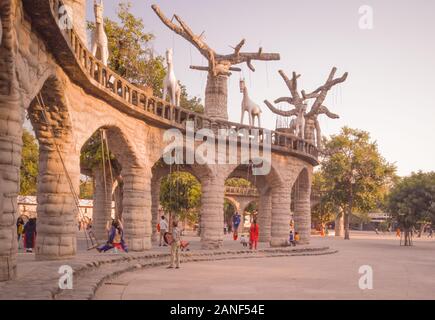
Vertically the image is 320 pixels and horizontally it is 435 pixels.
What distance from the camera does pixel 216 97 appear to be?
24.4 metres

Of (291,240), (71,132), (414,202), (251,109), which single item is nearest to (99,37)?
(71,132)

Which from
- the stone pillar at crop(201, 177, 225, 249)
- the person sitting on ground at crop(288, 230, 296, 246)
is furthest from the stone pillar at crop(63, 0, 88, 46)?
the person sitting on ground at crop(288, 230, 296, 246)

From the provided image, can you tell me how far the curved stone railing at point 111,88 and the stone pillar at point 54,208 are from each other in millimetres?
2122

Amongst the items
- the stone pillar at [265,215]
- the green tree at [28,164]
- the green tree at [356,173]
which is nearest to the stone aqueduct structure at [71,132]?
the stone pillar at [265,215]

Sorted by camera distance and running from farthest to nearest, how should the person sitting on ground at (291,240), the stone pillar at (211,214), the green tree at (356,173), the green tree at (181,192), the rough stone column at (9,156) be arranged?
1. the green tree at (356,173)
2. the green tree at (181,192)
3. the person sitting on ground at (291,240)
4. the stone pillar at (211,214)
5. the rough stone column at (9,156)

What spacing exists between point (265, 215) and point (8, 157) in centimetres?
2268

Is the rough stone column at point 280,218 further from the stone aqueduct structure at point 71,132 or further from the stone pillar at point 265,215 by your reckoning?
the stone pillar at point 265,215

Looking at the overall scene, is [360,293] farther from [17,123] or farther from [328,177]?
[328,177]

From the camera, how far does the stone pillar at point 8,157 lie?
8922 millimetres

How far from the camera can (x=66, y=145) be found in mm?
14055

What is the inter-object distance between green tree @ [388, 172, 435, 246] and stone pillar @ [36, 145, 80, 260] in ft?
87.3
